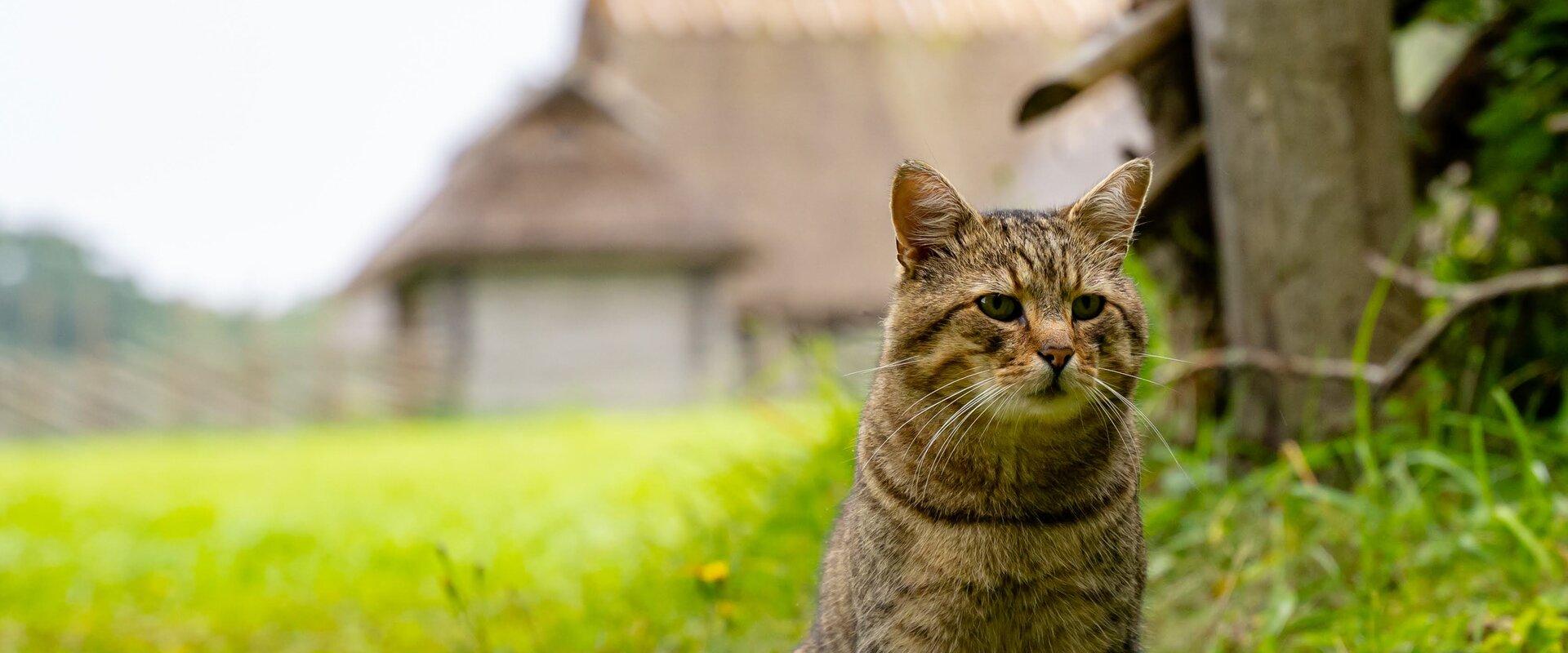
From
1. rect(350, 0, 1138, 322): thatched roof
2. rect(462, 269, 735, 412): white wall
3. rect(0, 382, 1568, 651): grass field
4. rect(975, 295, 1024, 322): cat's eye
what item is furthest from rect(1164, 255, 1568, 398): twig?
rect(462, 269, 735, 412): white wall

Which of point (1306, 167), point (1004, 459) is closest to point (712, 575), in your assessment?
point (1004, 459)

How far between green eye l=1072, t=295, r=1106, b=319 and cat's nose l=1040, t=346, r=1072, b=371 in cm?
16

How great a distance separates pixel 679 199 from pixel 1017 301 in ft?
48.7

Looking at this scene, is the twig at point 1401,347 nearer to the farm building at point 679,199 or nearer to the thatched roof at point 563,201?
the farm building at point 679,199

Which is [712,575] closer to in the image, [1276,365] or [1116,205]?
[1116,205]

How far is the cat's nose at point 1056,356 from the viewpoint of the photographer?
1611mm

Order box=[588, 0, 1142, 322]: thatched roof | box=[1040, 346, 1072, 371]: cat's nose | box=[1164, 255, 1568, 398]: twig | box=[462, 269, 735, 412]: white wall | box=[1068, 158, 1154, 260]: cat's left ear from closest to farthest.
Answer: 1. box=[1040, 346, 1072, 371]: cat's nose
2. box=[1068, 158, 1154, 260]: cat's left ear
3. box=[1164, 255, 1568, 398]: twig
4. box=[462, 269, 735, 412]: white wall
5. box=[588, 0, 1142, 322]: thatched roof

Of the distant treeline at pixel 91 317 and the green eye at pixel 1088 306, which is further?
the distant treeline at pixel 91 317

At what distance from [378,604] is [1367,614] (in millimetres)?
2989

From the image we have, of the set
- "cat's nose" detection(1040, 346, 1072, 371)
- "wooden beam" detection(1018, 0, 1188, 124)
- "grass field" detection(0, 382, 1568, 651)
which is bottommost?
"grass field" detection(0, 382, 1568, 651)

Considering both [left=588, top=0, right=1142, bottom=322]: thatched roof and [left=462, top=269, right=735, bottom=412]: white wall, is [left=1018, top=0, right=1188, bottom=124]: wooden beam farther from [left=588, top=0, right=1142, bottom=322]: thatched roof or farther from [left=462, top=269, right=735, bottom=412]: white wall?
[left=588, top=0, right=1142, bottom=322]: thatched roof

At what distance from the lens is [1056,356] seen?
1.61 m

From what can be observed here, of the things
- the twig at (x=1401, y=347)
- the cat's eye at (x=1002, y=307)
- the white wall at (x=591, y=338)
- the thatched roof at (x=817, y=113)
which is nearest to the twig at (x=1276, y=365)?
the twig at (x=1401, y=347)

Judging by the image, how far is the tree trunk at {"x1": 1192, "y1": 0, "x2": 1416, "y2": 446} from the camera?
281cm
